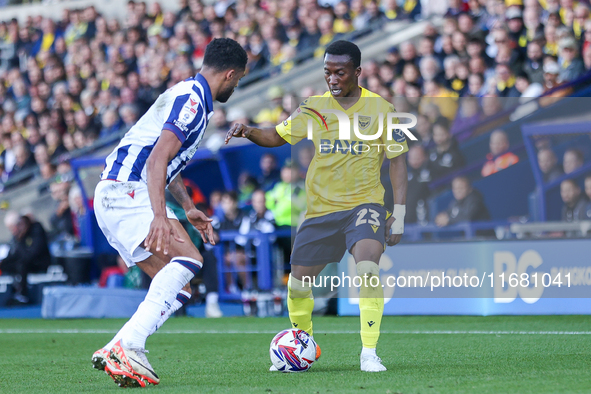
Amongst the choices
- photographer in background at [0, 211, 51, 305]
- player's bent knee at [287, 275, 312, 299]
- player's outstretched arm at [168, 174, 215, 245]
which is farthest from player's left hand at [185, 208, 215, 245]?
photographer in background at [0, 211, 51, 305]

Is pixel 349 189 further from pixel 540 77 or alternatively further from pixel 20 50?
pixel 20 50

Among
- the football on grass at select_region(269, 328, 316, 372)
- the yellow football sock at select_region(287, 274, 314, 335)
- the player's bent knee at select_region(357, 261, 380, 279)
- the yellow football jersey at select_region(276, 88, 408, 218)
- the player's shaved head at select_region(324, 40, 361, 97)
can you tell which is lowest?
the football on grass at select_region(269, 328, 316, 372)

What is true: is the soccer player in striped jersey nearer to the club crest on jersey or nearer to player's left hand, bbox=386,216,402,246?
the club crest on jersey

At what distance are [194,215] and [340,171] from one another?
1080 millimetres

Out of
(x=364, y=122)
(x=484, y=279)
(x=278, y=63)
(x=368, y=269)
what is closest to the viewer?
(x=368, y=269)

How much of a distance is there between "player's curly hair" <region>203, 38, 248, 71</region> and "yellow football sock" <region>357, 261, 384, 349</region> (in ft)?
4.71

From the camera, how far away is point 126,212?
470 cm

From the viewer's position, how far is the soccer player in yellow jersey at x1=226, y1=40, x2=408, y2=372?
5.35 m

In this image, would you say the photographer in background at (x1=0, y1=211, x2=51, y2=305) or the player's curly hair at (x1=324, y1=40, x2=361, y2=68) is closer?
the player's curly hair at (x1=324, y1=40, x2=361, y2=68)

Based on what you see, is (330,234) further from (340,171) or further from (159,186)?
(159,186)

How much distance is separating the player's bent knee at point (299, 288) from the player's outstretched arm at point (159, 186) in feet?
4.07

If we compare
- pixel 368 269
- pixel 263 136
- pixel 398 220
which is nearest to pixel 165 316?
pixel 368 269

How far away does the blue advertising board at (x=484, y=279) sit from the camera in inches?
346

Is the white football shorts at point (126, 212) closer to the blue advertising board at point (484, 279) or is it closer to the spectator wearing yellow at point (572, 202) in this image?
the blue advertising board at point (484, 279)
